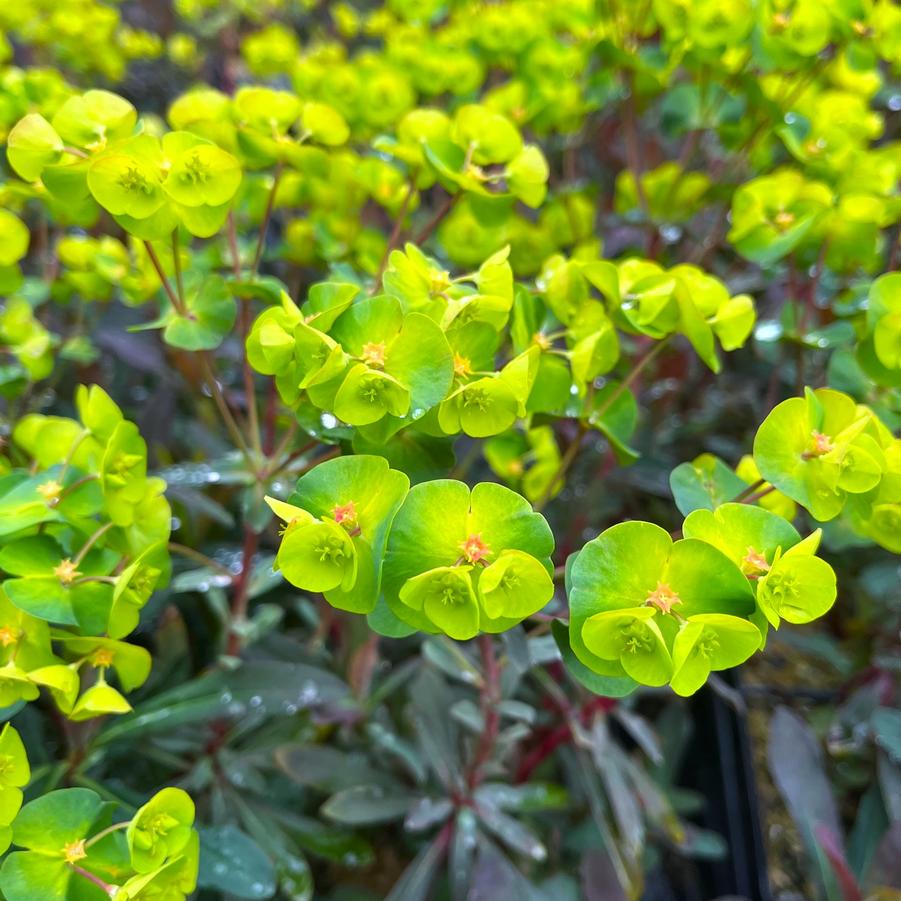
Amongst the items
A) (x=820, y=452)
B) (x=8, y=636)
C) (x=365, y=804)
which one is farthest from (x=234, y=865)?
(x=820, y=452)

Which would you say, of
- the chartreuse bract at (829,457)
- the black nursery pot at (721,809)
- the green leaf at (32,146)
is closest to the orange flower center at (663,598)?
the chartreuse bract at (829,457)

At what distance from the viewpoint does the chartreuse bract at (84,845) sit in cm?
53

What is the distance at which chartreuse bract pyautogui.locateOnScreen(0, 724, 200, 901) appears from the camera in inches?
20.9

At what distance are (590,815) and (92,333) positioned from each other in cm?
112

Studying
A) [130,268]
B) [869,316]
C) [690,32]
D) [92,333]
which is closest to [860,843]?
[869,316]

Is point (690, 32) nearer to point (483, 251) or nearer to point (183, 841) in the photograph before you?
point (483, 251)

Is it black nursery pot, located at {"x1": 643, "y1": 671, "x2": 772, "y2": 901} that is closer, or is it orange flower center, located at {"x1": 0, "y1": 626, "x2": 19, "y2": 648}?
orange flower center, located at {"x1": 0, "y1": 626, "x2": 19, "y2": 648}

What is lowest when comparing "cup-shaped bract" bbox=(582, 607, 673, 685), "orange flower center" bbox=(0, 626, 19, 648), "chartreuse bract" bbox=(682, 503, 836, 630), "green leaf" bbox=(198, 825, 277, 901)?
"green leaf" bbox=(198, 825, 277, 901)

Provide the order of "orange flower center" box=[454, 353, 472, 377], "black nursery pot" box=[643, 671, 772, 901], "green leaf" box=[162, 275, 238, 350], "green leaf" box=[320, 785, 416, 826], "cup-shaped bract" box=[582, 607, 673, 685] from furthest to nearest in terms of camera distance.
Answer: "black nursery pot" box=[643, 671, 772, 901] < "green leaf" box=[320, 785, 416, 826] < "green leaf" box=[162, 275, 238, 350] < "orange flower center" box=[454, 353, 472, 377] < "cup-shaped bract" box=[582, 607, 673, 685]

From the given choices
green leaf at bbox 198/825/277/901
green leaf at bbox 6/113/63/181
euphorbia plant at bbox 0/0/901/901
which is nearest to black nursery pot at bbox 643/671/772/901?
euphorbia plant at bbox 0/0/901/901

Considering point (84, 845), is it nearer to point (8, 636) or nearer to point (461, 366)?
point (8, 636)

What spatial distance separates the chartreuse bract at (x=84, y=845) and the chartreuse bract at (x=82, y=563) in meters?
0.06

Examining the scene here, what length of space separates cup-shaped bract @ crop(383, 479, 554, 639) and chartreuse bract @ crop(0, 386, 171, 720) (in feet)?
0.75

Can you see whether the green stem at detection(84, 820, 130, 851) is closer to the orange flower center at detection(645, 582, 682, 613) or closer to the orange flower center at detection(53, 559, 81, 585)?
the orange flower center at detection(53, 559, 81, 585)
